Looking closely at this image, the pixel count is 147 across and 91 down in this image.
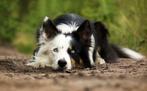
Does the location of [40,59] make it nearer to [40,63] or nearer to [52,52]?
[40,63]

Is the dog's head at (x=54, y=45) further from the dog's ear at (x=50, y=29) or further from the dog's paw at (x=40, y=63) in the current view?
the dog's paw at (x=40, y=63)

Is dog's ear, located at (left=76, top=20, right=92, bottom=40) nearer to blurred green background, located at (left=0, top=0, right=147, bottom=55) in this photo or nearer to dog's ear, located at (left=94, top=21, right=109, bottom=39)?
dog's ear, located at (left=94, top=21, right=109, bottom=39)

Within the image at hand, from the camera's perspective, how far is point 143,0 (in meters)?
12.6

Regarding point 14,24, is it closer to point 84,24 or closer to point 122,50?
point 122,50

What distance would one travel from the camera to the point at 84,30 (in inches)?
435

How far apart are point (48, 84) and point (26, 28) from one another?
537 inches

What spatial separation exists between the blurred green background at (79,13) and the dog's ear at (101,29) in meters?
0.78

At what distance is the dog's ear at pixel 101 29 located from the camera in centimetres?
1267

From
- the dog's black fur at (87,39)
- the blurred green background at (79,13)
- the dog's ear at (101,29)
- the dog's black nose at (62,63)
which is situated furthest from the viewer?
the blurred green background at (79,13)

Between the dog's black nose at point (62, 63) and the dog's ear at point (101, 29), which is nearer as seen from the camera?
the dog's black nose at point (62, 63)

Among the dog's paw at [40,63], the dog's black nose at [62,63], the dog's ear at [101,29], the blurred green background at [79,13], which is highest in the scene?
the blurred green background at [79,13]

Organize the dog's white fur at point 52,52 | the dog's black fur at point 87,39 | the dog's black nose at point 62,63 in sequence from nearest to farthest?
the dog's black nose at point 62,63
the dog's white fur at point 52,52
the dog's black fur at point 87,39

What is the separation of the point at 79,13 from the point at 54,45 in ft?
26.8

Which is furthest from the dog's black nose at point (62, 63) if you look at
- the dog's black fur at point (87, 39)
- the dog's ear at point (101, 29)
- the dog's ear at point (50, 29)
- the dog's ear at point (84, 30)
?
the dog's ear at point (101, 29)
